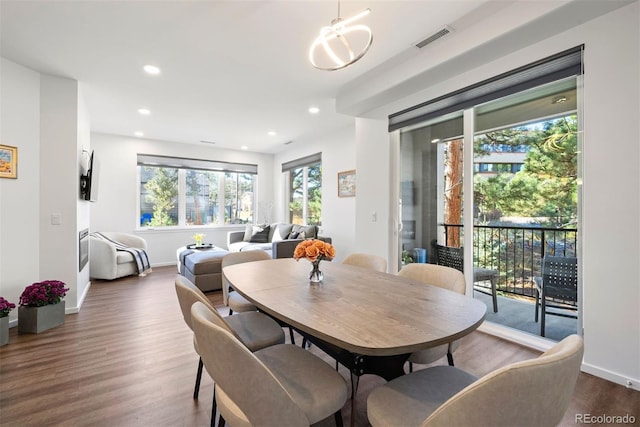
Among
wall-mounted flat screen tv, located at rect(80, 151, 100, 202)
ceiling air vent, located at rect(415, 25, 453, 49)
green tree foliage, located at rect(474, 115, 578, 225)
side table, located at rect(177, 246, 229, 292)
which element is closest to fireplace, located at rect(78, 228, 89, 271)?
wall-mounted flat screen tv, located at rect(80, 151, 100, 202)

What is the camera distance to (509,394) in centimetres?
73

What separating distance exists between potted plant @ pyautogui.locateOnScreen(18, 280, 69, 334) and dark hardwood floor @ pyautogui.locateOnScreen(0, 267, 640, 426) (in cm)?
10

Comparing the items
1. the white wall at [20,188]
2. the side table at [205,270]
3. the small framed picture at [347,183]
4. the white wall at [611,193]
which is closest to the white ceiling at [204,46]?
the white wall at [20,188]

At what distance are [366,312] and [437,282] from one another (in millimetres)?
844

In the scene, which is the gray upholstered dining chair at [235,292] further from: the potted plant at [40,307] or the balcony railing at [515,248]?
the balcony railing at [515,248]

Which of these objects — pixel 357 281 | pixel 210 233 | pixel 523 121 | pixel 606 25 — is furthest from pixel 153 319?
pixel 606 25

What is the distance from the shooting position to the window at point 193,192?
6.09 meters

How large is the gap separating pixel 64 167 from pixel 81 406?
8.56 feet

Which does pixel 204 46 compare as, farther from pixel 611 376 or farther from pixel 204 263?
pixel 611 376

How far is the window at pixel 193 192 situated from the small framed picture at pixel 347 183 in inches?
116

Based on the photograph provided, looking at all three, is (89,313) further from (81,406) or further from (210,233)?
(210,233)

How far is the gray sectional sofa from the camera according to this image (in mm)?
4703

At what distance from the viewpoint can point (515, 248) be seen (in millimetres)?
3139

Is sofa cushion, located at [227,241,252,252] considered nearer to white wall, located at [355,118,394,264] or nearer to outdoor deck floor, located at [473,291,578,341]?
white wall, located at [355,118,394,264]
